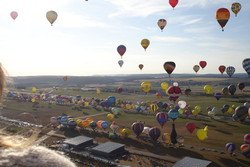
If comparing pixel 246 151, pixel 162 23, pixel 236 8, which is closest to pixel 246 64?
pixel 236 8

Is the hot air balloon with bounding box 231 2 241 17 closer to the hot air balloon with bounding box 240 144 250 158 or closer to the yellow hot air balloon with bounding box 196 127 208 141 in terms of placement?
the yellow hot air balloon with bounding box 196 127 208 141

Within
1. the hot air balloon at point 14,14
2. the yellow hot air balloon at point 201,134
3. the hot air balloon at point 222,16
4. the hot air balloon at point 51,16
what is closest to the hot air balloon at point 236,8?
the hot air balloon at point 222,16

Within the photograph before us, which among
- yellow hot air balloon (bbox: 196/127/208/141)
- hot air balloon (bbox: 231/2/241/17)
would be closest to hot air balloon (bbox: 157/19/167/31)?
hot air balloon (bbox: 231/2/241/17)

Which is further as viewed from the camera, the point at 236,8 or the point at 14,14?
the point at 236,8

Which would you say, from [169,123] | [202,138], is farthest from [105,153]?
[169,123]

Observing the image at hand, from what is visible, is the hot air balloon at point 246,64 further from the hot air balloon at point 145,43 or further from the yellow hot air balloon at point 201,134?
the yellow hot air balloon at point 201,134

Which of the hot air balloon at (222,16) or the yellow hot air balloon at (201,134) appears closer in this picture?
the yellow hot air balloon at (201,134)

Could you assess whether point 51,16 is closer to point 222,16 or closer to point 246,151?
point 222,16

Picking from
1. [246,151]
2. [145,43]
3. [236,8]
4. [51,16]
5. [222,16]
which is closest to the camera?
[246,151]

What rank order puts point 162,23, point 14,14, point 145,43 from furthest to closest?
1. point 145,43
2. point 162,23
3. point 14,14
